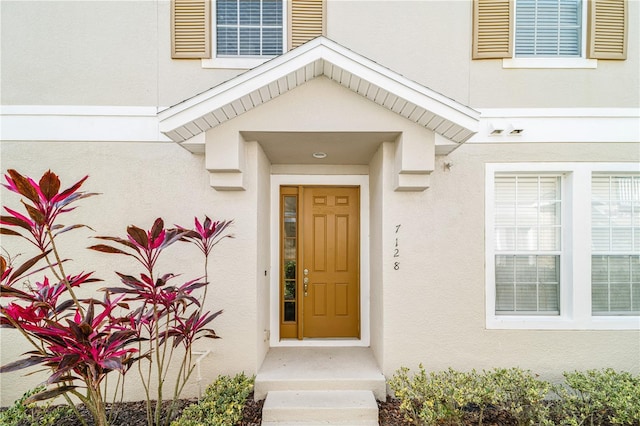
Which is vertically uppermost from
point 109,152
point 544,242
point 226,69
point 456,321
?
point 226,69

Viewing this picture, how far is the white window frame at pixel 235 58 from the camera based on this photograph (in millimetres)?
4070

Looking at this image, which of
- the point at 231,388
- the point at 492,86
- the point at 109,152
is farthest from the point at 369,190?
the point at 109,152

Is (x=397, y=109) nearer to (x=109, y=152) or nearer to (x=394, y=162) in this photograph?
(x=394, y=162)

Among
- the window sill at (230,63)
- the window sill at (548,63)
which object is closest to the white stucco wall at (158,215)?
the window sill at (230,63)

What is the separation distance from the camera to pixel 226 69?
4.09m

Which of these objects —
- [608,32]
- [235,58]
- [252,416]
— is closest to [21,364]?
[252,416]

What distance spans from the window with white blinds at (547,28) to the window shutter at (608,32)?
18 cm

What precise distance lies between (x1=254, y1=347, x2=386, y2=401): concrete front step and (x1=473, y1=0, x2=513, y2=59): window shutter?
4.42m

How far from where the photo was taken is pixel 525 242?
4227 millimetres

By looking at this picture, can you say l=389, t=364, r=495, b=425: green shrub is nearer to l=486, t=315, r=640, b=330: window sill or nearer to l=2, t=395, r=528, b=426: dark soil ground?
l=2, t=395, r=528, b=426: dark soil ground

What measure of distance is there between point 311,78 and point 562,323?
4.51 meters

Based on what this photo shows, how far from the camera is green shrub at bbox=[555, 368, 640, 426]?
3070 mm

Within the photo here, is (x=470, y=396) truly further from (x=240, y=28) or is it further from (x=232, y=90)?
(x=240, y=28)

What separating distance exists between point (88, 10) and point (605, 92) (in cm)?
700
